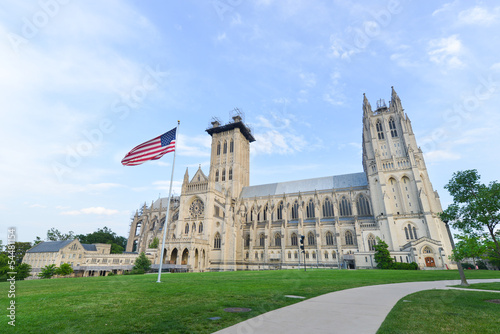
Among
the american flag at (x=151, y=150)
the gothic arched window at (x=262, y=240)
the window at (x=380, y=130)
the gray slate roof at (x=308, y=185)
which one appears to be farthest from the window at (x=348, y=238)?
the american flag at (x=151, y=150)

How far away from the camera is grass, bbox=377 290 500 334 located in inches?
209

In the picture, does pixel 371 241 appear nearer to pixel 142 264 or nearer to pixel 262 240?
pixel 262 240

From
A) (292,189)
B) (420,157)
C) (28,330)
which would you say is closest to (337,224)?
(292,189)

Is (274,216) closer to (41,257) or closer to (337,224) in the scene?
(337,224)

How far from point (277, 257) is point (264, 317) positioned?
49.3 m

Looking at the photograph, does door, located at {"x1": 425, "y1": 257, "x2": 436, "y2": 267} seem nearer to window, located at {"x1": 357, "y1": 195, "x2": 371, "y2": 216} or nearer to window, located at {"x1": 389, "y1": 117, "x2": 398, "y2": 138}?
window, located at {"x1": 357, "y1": 195, "x2": 371, "y2": 216}

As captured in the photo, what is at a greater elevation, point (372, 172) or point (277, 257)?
point (372, 172)

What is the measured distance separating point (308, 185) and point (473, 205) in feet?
168

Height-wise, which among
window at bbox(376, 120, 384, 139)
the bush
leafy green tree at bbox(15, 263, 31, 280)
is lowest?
leafy green tree at bbox(15, 263, 31, 280)

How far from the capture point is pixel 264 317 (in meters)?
→ 6.08

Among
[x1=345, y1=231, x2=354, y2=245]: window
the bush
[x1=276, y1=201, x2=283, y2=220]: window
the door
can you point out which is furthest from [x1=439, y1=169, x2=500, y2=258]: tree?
[x1=276, y1=201, x2=283, y2=220]: window

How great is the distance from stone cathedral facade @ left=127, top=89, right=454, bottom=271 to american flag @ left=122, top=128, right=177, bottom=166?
30563 mm

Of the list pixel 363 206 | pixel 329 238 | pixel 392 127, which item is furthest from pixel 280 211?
pixel 392 127

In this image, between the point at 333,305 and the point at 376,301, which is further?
the point at 376,301
